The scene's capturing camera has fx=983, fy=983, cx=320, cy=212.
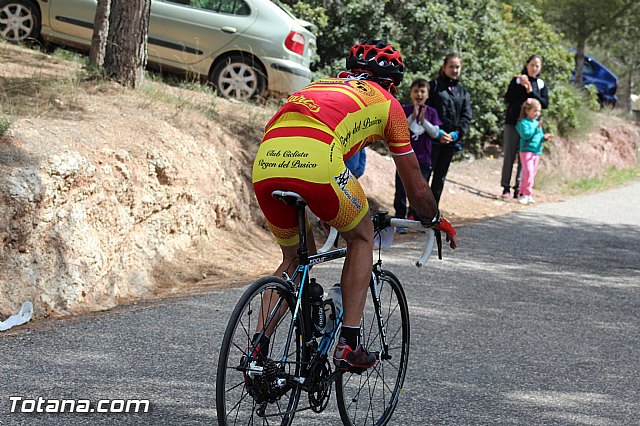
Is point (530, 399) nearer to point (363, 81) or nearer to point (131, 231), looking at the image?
point (363, 81)

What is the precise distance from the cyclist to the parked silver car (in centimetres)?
929

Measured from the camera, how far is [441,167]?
12562 mm

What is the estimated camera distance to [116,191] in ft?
28.8

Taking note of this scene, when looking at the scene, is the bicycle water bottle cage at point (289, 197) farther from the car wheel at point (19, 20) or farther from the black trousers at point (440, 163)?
the car wheel at point (19, 20)

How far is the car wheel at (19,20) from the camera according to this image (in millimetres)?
13828

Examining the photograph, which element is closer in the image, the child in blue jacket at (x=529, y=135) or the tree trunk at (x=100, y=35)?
A: the tree trunk at (x=100, y=35)

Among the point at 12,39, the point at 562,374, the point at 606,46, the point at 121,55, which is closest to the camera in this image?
the point at 562,374

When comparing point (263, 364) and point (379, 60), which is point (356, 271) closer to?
point (263, 364)

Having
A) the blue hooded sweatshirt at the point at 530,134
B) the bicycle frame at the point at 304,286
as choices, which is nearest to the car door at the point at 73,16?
the blue hooded sweatshirt at the point at 530,134

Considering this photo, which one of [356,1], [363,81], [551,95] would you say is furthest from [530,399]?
[551,95]

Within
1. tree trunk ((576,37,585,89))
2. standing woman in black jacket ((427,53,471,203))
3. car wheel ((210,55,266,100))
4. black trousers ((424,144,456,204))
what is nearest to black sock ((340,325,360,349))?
standing woman in black jacket ((427,53,471,203))

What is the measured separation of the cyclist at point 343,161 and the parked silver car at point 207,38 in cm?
929

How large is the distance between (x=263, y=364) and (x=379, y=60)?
63.0 inches

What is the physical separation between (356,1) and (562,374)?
42.3 ft
